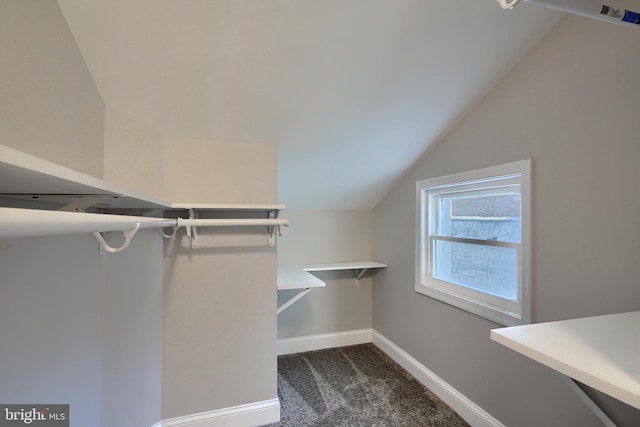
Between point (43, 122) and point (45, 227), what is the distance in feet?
2.85

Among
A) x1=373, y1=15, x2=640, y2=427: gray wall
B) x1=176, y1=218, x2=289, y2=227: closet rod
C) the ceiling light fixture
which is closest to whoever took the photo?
the ceiling light fixture

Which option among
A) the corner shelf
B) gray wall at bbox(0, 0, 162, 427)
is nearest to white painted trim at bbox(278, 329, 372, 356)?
the corner shelf

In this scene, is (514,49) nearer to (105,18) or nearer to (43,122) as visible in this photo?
(105,18)

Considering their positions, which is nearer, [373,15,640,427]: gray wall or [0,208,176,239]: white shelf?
[0,208,176,239]: white shelf

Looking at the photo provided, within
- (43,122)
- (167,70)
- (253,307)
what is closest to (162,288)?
(253,307)

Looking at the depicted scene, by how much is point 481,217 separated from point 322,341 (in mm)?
1902

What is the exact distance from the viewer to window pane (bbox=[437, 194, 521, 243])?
1.71 m

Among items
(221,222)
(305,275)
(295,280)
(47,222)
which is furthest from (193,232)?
(47,222)

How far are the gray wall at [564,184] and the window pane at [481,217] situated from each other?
0.72ft

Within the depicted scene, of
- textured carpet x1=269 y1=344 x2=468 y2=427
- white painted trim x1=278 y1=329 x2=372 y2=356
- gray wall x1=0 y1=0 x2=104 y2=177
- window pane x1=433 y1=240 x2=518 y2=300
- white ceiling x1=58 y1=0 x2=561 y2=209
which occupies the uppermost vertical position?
white ceiling x1=58 y1=0 x2=561 y2=209

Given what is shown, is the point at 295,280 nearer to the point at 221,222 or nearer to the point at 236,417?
the point at 221,222

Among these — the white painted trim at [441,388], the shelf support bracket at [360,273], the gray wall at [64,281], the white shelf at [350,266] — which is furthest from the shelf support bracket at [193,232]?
the white painted trim at [441,388]

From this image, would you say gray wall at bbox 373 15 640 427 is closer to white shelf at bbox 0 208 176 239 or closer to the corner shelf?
the corner shelf

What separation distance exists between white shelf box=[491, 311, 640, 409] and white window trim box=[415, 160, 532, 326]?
62cm
